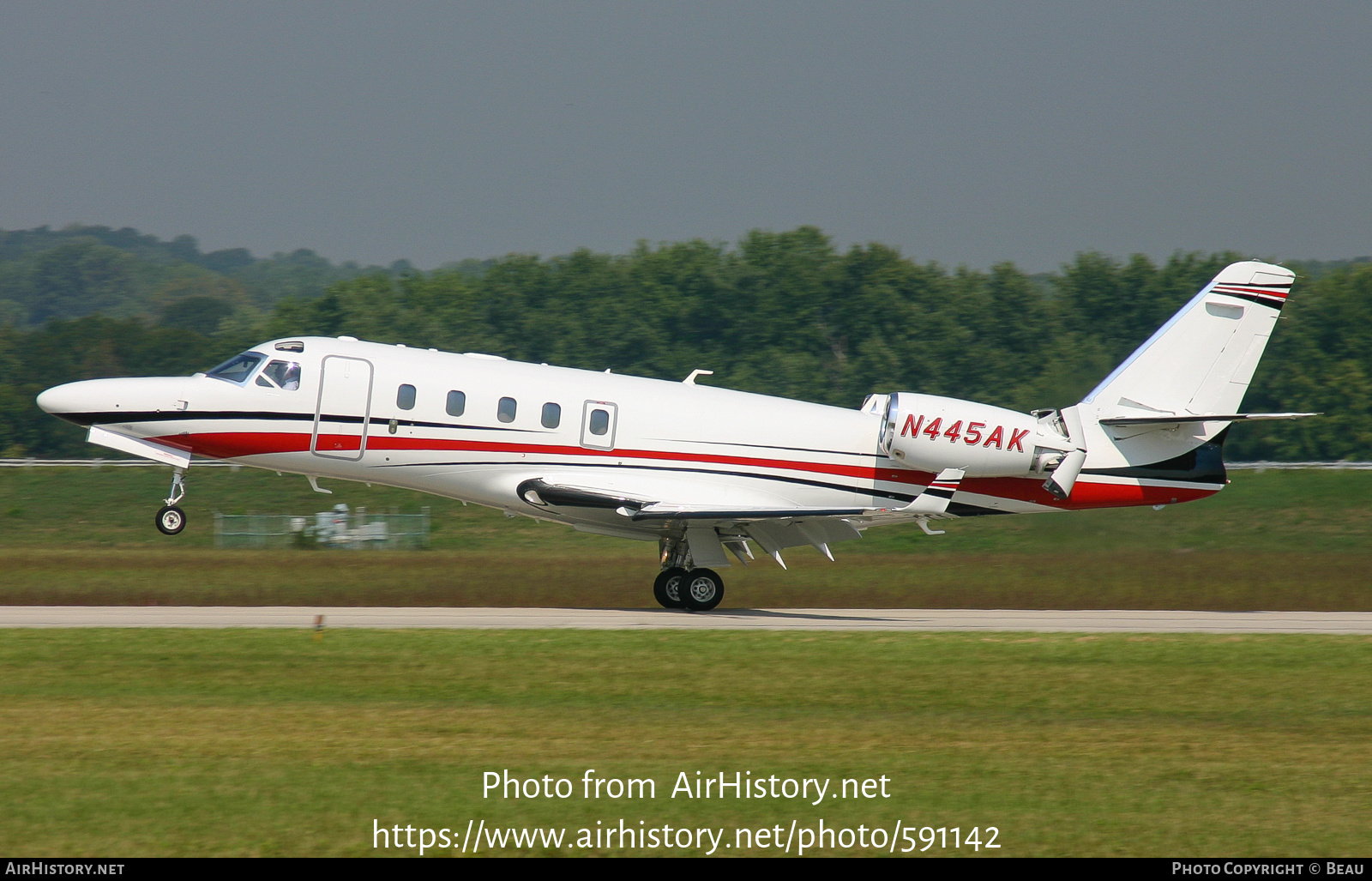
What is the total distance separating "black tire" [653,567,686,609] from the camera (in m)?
21.3

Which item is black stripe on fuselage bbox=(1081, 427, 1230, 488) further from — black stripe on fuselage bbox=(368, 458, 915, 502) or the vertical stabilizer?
black stripe on fuselage bbox=(368, 458, 915, 502)

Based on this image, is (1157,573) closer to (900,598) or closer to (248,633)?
(900,598)

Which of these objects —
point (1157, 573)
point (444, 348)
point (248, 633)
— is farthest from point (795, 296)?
point (248, 633)

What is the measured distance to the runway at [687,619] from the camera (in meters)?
18.5

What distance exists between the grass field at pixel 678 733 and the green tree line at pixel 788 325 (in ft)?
153

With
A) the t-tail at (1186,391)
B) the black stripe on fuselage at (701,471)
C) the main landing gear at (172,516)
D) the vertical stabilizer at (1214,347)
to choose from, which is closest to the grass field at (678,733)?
the main landing gear at (172,516)

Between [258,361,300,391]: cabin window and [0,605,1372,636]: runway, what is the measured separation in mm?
3346

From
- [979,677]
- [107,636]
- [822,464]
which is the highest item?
[822,464]

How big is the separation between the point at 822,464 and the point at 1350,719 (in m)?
9.08

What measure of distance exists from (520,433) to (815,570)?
9.44 meters

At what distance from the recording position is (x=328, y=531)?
34000mm

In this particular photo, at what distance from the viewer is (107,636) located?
654 inches

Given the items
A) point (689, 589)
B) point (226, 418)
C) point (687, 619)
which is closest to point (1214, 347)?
point (689, 589)

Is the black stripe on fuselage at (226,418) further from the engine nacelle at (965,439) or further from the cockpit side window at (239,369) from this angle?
the engine nacelle at (965,439)
